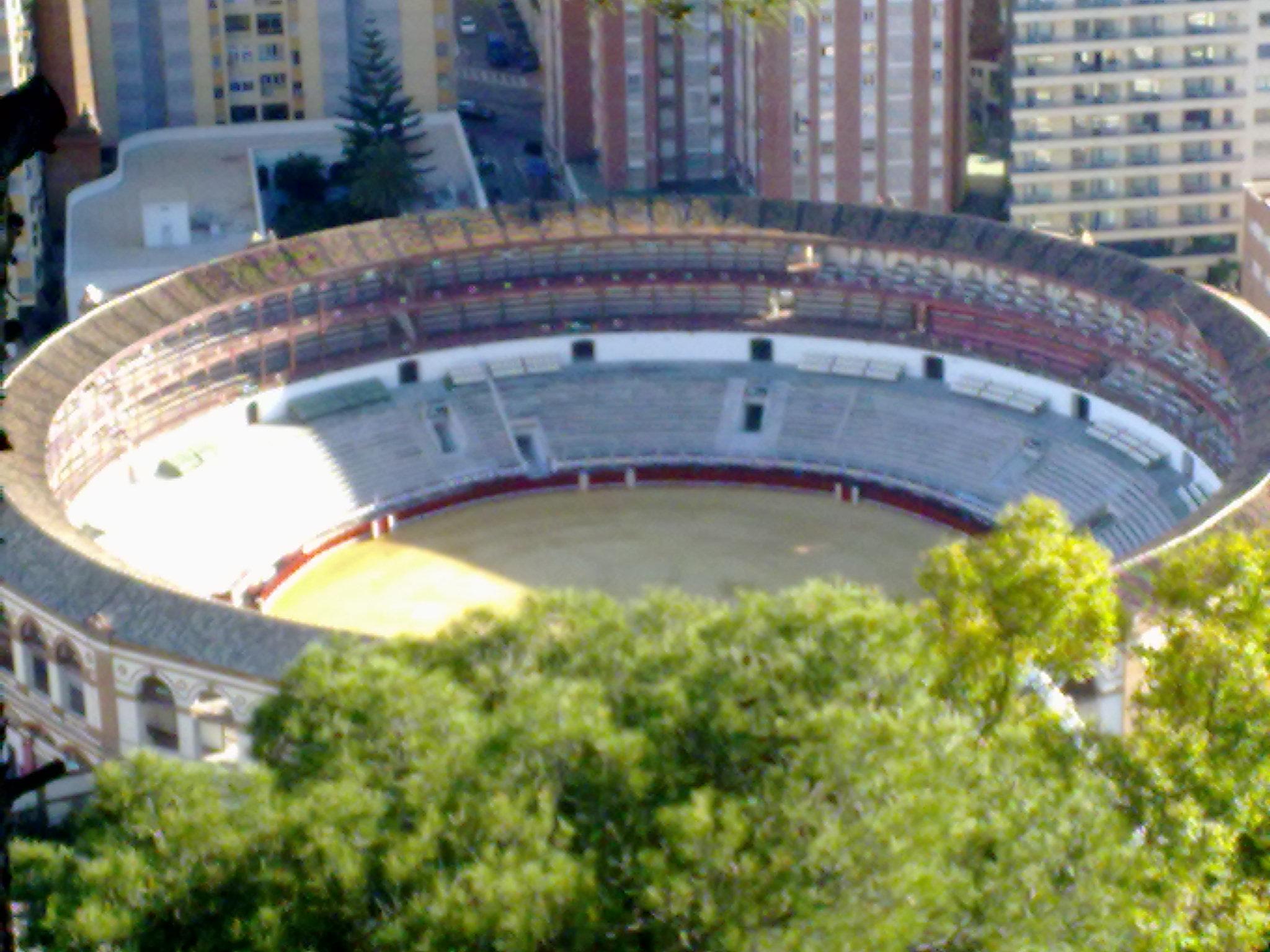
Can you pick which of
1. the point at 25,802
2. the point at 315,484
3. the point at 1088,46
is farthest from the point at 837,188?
the point at 25,802

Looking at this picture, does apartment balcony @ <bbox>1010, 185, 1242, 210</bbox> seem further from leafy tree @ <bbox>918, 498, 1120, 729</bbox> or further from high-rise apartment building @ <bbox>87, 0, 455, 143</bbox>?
leafy tree @ <bbox>918, 498, 1120, 729</bbox>

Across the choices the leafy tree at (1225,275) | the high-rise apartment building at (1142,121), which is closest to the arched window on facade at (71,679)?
the high-rise apartment building at (1142,121)

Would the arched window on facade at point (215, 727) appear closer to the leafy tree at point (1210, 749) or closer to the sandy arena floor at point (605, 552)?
the sandy arena floor at point (605, 552)

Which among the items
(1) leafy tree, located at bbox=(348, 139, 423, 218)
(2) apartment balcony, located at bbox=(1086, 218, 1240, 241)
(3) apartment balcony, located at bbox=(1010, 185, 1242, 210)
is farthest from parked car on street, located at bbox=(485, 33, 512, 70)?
(2) apartment balcony, located at bbox=(1086, 218, 1240, 241)

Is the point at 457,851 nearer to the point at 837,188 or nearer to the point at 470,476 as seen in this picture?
the point at 470,476

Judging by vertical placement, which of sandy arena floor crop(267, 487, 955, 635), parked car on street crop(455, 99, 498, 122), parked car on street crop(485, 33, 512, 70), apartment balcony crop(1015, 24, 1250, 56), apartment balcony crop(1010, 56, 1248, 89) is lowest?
sandy arena floor crop(267, 487, 955, 635)
